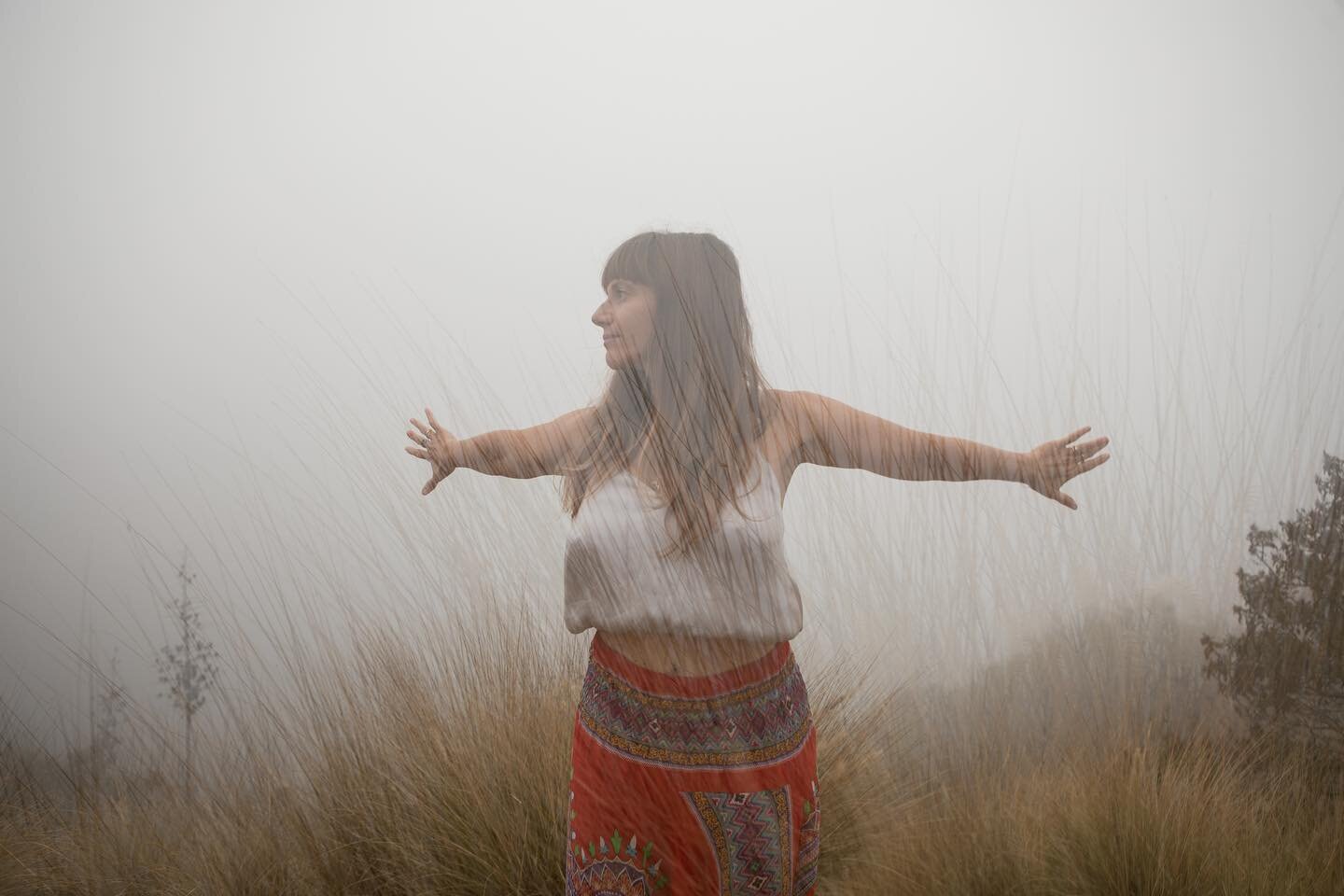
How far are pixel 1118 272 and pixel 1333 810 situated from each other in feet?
4.12

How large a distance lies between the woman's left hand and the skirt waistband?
495 millimetres

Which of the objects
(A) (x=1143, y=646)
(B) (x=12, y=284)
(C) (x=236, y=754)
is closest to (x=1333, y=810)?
(A) (x=1143, y=646)

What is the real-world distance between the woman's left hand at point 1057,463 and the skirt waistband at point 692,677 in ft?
1.62

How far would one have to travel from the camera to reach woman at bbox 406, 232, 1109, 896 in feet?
3.73

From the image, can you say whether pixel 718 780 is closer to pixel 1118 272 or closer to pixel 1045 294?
pixel 1045 294

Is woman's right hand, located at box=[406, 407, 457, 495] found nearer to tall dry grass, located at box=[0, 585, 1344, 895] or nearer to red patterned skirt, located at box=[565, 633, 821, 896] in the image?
red patterned skirt, located at box=[565, 633, 821, 896]

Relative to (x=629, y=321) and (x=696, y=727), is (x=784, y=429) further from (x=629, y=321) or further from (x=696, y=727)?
(x=696, y=727)

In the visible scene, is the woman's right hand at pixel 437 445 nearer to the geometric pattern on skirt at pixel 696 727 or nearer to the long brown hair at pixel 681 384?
the long brown hair at pixel 681 384

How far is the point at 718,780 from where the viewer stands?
1141mm

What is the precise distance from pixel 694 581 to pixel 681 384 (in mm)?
326

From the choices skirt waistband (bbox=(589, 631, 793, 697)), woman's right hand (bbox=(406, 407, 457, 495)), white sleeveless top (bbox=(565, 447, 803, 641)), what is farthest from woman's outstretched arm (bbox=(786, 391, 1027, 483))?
woman's right hand (bbox=(406, 407, 457, 495))

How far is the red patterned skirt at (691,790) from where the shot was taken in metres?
1.13

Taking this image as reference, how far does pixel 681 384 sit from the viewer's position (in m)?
1.28

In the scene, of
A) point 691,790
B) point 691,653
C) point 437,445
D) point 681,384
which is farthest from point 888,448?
point 437,445
